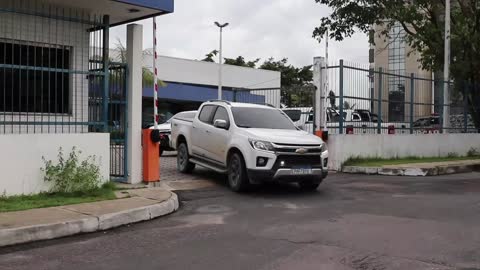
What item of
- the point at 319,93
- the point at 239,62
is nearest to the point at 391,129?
the point at 319,93

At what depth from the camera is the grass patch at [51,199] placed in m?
8.63

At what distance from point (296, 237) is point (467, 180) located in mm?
9040

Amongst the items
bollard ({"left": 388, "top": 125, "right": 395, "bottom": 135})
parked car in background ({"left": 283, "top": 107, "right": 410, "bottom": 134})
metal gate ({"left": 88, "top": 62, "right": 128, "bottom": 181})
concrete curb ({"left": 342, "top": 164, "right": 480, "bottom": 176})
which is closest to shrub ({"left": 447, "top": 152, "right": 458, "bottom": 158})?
parked car in background ({"left": 283, "top": 107, "right": 410, "bottom": 134})

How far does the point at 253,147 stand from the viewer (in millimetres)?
10828

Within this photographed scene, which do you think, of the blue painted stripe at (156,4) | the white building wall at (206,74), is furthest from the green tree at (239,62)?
the blue painted stripe at (156,4)

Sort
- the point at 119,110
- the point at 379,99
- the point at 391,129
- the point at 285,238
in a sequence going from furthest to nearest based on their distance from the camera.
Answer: the point at 391,129 → the point at 379,99 → the point at 119,110 → the point at 285,238

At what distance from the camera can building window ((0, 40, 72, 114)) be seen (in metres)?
9.76

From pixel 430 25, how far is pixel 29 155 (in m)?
18.4

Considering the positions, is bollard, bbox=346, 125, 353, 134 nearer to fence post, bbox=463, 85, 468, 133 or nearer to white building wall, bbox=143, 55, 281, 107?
fence post, bbox=463, 85, 468, 133

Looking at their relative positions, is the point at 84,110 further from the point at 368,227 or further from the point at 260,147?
the point at 368,227

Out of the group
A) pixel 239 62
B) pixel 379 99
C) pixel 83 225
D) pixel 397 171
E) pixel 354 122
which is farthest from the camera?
pixel 239 62

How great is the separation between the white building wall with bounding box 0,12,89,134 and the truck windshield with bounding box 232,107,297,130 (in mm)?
3228

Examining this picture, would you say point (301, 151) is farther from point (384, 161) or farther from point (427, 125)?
point (427, 125)

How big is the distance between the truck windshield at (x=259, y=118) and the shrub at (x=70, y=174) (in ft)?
11.0
